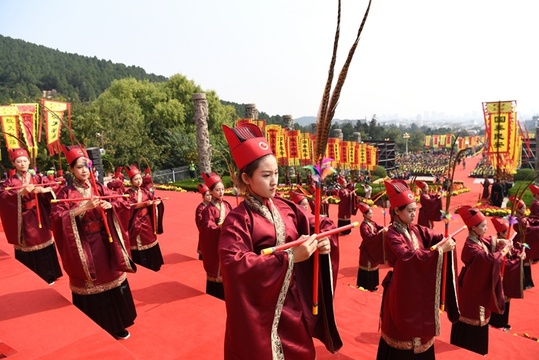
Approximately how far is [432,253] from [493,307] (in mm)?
1574

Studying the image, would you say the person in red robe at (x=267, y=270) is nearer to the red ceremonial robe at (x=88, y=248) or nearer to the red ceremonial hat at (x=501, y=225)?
the red ceremonial robe at (x=88, y=248)

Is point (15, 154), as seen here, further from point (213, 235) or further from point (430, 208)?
point (430, 208)

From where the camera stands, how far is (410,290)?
10.3ft

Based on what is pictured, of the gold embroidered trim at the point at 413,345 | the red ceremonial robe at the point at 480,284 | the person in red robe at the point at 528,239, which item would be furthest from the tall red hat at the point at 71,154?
the person in red robe at the point at 528,239

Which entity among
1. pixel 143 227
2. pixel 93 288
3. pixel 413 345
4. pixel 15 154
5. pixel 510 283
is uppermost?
pixel 15 154

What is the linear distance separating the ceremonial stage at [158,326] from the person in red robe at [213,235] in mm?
445

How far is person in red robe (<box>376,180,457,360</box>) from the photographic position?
121 inches

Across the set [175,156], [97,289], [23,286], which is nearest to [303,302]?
[97,289]

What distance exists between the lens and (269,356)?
6.68 ft

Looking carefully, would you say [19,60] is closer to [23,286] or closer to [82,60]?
[82,60]

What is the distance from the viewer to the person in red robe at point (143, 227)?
22.5ft

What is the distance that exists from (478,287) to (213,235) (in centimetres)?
326

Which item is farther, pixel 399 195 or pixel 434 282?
pixel 399 195

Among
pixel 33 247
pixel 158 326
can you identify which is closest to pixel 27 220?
pixel 33 247
